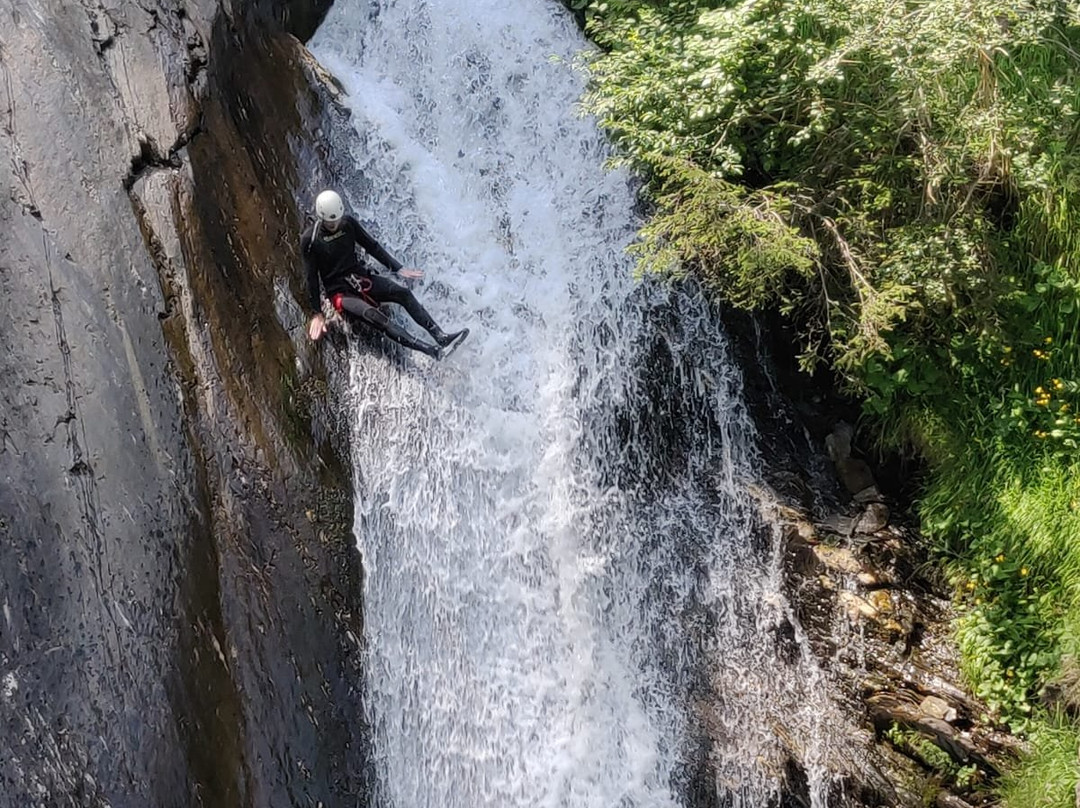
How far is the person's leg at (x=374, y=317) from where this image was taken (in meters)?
5.69

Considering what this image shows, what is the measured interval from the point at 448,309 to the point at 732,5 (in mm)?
3069

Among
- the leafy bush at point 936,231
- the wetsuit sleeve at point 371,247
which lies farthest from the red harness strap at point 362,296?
the leafy bush at point 936,231

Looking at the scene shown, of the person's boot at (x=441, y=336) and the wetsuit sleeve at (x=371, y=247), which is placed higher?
the wetsuit sleeve at (x=371, y=247)

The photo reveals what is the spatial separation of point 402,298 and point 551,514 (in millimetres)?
1797

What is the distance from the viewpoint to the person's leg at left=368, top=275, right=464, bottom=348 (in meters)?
5.82

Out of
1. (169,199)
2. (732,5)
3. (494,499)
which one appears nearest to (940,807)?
(494,499)

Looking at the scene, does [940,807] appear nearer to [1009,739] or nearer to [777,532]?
[1009,739]

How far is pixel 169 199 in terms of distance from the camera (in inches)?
212

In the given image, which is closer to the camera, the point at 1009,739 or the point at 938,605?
the point at 1009,739

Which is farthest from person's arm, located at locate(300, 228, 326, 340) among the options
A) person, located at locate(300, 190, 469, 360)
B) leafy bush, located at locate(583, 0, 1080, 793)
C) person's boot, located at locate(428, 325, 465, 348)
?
leafy bush, located at locate(583, 0, 1080, 793)

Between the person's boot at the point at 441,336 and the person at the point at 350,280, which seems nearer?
the person at the point at 350,280

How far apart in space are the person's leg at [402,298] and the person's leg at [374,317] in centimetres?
12

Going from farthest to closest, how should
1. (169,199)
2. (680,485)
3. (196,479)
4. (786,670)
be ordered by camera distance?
(680,485) → (786,670) → (169,199) → (196,479)

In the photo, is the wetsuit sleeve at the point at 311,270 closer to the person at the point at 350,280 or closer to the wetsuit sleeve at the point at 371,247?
the person at the point at 350,280
